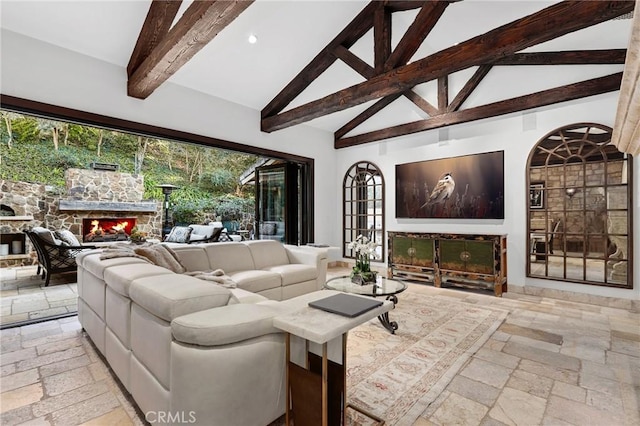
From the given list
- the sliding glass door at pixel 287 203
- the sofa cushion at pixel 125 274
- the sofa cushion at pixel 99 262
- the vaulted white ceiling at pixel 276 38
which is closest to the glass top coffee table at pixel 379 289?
the sofa cushion at pixel 125 274

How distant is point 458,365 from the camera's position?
230 cm

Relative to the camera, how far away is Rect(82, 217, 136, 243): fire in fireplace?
7176mm

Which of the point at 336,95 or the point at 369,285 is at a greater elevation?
the point at 336,95

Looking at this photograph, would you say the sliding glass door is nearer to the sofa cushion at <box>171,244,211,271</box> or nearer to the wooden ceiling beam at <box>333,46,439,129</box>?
the wooden ceiling beam at <box>333,46,439,129</box>

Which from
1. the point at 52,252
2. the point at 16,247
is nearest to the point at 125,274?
the point at 52,252

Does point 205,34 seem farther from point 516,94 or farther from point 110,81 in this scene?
point 516,94

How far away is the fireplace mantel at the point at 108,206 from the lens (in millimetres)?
6819

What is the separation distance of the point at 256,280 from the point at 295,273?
0.60 meters

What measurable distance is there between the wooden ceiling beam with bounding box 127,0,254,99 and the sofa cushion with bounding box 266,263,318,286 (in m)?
2.43

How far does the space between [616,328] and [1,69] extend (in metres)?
6.44

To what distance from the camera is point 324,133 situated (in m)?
6.30

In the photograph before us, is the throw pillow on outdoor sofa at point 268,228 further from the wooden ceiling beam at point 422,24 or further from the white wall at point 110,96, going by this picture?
the wooden ceiling beam at point 422,24

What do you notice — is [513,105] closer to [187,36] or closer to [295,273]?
[295,273]

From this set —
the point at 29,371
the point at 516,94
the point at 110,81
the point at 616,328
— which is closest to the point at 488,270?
the point at 616,328
